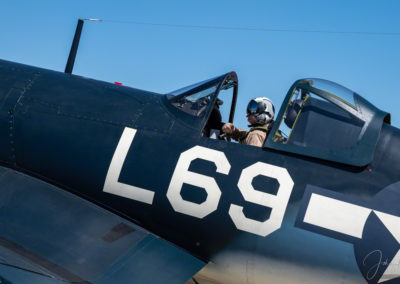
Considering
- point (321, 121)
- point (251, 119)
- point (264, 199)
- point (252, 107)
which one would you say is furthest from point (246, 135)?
point (264, 199)

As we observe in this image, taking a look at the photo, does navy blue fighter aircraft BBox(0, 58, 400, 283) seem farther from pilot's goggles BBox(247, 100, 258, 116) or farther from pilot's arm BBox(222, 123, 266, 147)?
pilot's goggles BBox(247, 100, 258, 116)

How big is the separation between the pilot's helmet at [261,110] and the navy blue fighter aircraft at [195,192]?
1.48 feet

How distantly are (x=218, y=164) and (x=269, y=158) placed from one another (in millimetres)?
464

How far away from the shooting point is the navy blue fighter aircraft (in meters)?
4.34

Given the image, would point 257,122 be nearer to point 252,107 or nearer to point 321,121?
point 252,107

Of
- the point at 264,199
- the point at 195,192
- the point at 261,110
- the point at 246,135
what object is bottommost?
the point at 195,192

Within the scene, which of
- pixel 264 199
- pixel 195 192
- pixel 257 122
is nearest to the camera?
pixel 264 199

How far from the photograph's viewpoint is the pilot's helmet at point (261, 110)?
534cm

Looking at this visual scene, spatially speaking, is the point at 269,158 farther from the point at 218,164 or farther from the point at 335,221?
the point at 335,221

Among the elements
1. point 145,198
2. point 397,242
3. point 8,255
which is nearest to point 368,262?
point 397,242

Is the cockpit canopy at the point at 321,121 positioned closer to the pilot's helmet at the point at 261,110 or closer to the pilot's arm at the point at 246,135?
the pilot's arm at the point at 246,135

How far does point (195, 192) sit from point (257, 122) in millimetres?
1176

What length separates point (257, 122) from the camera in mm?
5340

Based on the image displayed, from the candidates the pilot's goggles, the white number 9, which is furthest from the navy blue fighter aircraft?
the pilot's goggles
